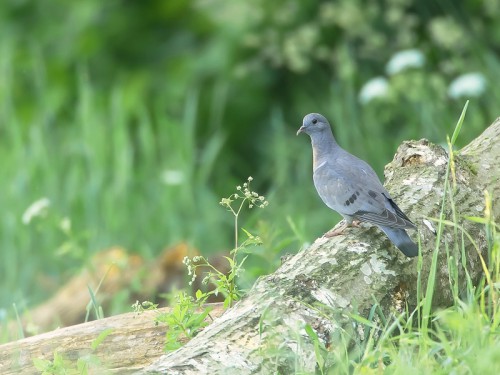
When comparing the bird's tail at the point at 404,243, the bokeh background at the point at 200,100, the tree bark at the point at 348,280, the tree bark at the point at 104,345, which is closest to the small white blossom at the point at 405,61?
the bokeh background at the point at 200,100

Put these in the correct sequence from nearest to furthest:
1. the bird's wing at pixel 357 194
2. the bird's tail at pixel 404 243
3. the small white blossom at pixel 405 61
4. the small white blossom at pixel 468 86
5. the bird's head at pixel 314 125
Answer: the bird's tail at pixel 404 243 → the bird's wing at pixel 357 194 → the bird's head at pixel 314 125 → the small white blossom at pixel 468 86 → the small white blossom at pixel 405 61

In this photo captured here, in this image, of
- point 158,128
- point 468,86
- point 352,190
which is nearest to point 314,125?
point 352,190

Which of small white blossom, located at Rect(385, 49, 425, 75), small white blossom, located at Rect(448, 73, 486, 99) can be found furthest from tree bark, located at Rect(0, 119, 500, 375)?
small white blossom, located at Rect(385, 49, 425, 75)

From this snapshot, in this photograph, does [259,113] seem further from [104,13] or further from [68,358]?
[68,358]

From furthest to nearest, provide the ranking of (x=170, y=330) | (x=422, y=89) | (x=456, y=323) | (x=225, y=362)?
1. (x=422, y=89)
2. (x=170, y=330)
3. (x=225, y=362)
4. (x=456, y=323)

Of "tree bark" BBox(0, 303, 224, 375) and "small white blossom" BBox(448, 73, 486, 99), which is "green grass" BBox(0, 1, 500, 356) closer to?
"small white blossom" BBox(448, 73, 486, 99)

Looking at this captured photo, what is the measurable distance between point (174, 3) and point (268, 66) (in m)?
0.85

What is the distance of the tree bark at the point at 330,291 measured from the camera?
3.02 metres

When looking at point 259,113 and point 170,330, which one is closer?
point 170,330

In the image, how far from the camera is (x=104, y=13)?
8297 millimetres

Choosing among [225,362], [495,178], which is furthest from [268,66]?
[225,362]

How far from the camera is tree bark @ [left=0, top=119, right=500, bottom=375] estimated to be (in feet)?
9.91

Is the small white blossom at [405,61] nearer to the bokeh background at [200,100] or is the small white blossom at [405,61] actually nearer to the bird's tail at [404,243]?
the bokeh background at [200,100]

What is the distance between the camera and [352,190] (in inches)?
159
